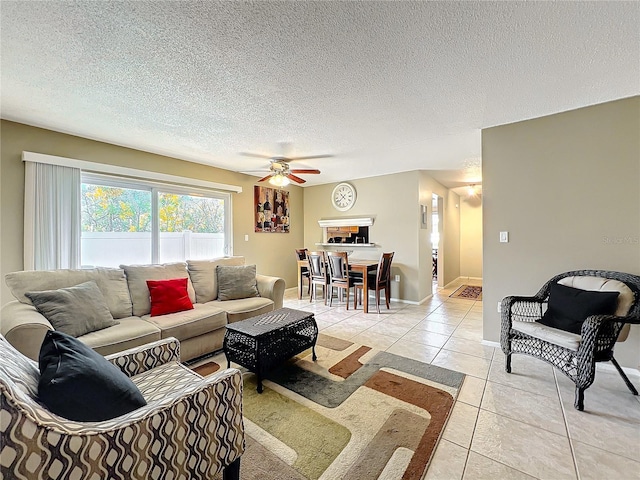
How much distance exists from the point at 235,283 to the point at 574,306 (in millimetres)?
3283

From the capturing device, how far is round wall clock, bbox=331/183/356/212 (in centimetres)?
557

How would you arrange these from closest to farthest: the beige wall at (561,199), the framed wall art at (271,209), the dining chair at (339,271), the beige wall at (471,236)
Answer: the beige wall at (561,199), the dining chair at (339,271), the framed wall art at (271,209), the beige wall at (471,236)

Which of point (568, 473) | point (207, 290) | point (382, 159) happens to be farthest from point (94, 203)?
point (568, 473)

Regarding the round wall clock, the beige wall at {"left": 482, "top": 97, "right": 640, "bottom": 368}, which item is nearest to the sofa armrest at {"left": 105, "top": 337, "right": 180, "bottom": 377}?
the beige wall at {"left": 482, "top": 97, "right": 640, "bottom": 368}

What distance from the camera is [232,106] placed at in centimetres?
243

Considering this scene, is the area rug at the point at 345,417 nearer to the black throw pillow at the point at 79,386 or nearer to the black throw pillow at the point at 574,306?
the black throw pillow at the point at 79,386

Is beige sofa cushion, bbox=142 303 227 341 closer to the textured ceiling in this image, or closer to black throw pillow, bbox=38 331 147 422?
black throw pillow, bbox=38 331 147 422

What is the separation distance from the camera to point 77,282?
7.86 ft

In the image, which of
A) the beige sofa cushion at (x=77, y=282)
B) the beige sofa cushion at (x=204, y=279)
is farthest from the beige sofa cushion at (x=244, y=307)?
the beige sofa cushion at (x=77, y=282)

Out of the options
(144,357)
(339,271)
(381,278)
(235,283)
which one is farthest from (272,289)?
(381,278)

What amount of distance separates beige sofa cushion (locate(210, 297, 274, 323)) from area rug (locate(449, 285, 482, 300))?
401 cm

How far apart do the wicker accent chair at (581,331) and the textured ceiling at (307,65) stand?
1.58 m

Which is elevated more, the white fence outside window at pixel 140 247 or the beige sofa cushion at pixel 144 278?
the white fence outside window at pixel 140 247

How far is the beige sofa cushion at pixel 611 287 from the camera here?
204 centimetres
